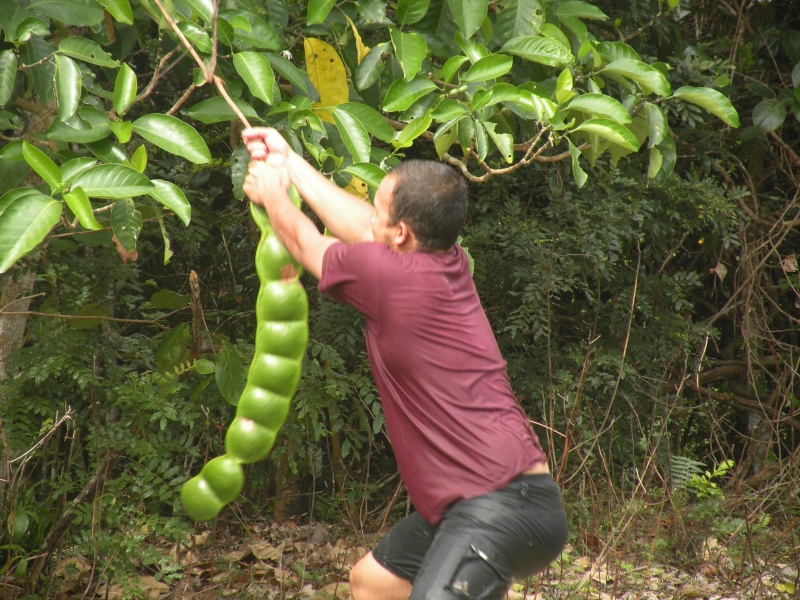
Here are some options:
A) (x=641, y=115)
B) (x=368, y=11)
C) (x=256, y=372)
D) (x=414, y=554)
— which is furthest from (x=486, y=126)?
(x=414, y=554)

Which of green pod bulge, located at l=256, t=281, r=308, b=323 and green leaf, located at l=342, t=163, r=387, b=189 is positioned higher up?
green leaf, located at l=342, t=163, r=387, b=189

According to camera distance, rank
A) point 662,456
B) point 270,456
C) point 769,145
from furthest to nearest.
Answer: point 769,145 → point 662,456 → point 270,456

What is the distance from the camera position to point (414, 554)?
2066 mm

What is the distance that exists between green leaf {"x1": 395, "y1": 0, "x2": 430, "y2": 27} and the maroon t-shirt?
2.92 feet

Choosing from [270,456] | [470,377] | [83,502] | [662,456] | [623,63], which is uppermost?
[623,63]

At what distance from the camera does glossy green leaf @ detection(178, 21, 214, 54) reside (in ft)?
7.09

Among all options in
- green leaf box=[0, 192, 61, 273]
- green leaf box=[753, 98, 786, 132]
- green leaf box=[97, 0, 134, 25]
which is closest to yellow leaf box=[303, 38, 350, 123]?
green leaf box=[97, 0, 134, 25]

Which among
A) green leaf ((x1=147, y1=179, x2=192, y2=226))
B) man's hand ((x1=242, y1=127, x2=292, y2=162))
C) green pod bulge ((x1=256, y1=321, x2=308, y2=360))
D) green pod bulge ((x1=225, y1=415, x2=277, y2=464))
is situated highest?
man's hand ((x1=242, y1=127, x2=292, y2=162))

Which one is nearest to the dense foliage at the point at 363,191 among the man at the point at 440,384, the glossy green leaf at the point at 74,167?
the glossy green leaf at the point at 74,167

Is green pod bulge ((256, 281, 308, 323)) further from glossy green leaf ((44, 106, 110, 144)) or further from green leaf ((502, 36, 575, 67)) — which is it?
green leaf ((502, 36, 575, 67))

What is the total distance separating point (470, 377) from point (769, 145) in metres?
3.85

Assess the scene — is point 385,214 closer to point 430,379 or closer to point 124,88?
point 430,379

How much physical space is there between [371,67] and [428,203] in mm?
833

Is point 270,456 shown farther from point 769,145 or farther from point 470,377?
point 769,145
